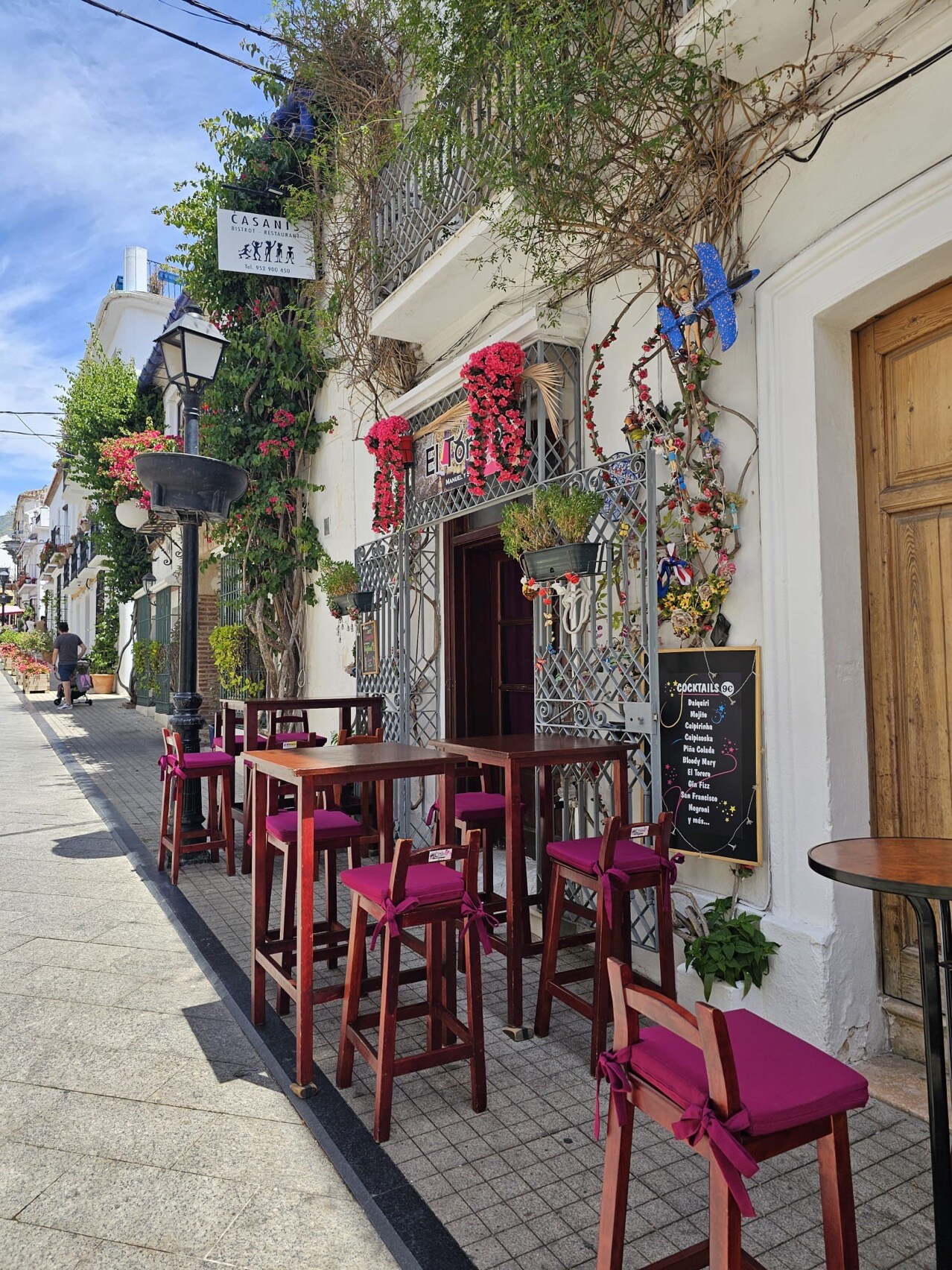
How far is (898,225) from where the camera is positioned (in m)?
2.85

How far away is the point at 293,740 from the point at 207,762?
637 millimetres

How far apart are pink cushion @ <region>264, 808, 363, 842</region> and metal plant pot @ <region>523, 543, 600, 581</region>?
5.14 ft

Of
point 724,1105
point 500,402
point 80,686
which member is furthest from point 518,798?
point 80,686

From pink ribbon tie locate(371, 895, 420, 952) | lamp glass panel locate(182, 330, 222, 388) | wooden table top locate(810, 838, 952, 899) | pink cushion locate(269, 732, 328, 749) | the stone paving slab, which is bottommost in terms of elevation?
the stone paving slab

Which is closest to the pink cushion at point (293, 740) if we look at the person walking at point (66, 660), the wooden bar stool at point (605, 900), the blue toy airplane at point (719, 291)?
the wooden bar stool at point (605, 900)

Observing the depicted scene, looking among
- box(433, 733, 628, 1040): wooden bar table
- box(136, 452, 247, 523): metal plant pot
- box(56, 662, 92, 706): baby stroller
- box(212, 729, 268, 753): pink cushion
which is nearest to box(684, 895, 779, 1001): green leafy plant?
box(433, 733, 628, 1040): wooden bar table

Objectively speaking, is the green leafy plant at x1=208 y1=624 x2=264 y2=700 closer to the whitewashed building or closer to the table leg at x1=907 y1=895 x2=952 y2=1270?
the whitewashed building

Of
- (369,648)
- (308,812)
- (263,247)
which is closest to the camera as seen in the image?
(308,812)

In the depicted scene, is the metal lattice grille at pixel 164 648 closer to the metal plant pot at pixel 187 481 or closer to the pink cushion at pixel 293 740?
the metal plant pot at pixel 187 481

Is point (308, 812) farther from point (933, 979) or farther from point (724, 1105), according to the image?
point (933, 979)

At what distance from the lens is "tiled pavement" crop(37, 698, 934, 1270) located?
2.08 m

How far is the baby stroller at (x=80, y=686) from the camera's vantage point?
62.5ft

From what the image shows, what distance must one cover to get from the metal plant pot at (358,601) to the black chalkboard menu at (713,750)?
11.8ft

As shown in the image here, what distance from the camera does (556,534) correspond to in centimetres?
416
